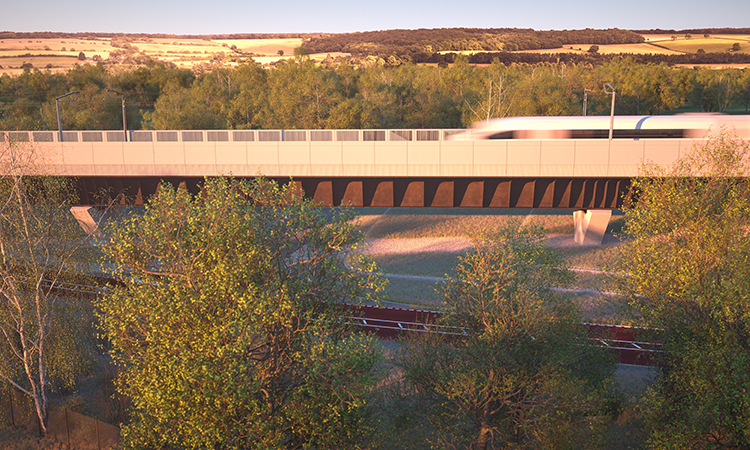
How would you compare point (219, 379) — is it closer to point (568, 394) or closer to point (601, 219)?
point (568, 394)

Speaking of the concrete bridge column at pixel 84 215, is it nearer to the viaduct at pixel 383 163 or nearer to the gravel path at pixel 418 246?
the viaduct at pixel 383 163

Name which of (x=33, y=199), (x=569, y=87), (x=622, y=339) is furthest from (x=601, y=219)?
(x=569, y=87)

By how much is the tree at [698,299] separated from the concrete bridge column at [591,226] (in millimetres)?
18189

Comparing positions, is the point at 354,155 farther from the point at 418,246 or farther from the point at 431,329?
the point at 418,246

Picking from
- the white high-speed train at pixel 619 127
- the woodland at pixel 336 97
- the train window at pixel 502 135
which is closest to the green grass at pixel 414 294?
the white high-speed train at pixel 619 127

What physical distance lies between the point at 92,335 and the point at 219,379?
50.8 feet

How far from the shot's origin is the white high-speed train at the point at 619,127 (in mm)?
34594

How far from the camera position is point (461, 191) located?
31.4 metres

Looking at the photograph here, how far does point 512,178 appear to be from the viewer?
31.2 m

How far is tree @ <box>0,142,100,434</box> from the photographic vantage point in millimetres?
18078

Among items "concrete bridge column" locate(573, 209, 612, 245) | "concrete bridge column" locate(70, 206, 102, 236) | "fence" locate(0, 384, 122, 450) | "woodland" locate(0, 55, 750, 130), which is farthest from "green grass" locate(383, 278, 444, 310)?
"woodland" locate(0, 55, 750, 130)

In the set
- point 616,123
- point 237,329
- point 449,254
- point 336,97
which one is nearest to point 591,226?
point 616,123

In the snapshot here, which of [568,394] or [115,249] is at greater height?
[115,249]

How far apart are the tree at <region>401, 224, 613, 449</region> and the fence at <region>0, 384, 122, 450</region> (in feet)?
36.1
